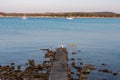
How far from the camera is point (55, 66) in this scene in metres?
20.4

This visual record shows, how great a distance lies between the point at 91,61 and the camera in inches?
1254

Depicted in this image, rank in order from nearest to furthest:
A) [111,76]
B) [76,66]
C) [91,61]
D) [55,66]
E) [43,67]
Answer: [55,66]
[111,76]
[43,67]
[76,66]
[91,61]

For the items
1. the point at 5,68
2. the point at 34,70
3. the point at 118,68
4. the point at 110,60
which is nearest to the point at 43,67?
the point at 34,70

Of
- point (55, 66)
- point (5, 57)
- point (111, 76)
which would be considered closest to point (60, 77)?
point (55, 66)

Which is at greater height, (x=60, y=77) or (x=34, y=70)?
(x=60, y=77)

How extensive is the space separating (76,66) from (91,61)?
413 cm

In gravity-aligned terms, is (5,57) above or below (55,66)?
below

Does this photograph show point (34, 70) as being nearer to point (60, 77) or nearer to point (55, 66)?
point (55, 66)

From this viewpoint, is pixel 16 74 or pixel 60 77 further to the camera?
pixel 16 74

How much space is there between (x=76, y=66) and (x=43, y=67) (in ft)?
11.2

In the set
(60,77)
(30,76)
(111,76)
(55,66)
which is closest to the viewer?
(60,77)

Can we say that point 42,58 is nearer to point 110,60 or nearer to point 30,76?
point 110,60

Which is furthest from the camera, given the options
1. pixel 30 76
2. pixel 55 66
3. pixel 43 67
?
pixel 43 67

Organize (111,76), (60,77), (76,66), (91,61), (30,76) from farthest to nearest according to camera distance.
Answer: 1. (91,61)
2. (76,66)
3. (111,76)
4. (30,76)
5. (60,77)
